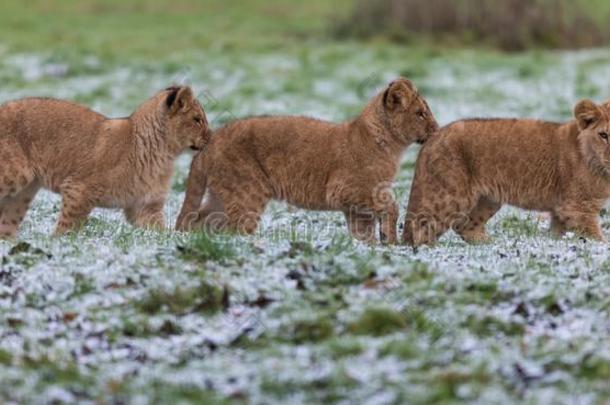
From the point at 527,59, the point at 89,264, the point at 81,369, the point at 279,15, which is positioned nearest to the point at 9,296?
the point at 89,264

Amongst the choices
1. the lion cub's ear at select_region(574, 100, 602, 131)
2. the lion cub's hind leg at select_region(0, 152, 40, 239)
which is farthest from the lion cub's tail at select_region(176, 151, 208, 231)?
the lion cub's ear at select_region(574, 100, 602, 131)

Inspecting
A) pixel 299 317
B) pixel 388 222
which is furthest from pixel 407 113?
pixel 299 317

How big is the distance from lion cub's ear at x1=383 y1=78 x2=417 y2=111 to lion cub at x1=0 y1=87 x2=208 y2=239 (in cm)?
160

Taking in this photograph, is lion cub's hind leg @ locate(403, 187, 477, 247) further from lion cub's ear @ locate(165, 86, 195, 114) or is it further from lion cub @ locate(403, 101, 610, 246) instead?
lion cub's ear @ locate(165, 86, 195, 114)

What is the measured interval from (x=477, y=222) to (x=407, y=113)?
115 cm

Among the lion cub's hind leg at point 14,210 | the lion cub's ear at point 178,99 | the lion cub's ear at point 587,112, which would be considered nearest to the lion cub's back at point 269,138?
the lion cub's ear at point 178,99

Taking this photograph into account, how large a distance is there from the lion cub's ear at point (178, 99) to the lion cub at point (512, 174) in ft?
6.84

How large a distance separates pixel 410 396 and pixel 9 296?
2.97 metres

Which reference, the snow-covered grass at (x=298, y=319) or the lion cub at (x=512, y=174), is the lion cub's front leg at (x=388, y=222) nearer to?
the lion cub at (x=512, y=174)

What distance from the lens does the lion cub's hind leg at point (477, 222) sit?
1120 centimetres

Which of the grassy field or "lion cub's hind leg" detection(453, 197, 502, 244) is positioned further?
"lion cub's hind leg" detection(453, 197, 502, 244)

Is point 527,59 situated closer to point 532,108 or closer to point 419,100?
point 532,108

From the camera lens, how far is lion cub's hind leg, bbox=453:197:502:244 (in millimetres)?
11203

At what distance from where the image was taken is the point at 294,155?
36.5ft
